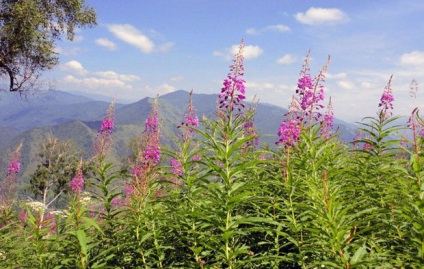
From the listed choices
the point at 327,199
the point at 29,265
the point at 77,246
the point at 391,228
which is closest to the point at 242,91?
the point at 327,199

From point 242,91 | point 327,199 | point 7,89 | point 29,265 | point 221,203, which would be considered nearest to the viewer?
point 327,199

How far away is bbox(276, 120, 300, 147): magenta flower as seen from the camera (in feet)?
16.4

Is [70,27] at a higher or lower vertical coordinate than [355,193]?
higher

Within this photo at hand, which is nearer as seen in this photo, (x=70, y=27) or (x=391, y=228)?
(x=391, y=228)

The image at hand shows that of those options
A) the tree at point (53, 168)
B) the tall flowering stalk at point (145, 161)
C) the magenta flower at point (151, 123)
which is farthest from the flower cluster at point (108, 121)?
the tree at point (53, 168)

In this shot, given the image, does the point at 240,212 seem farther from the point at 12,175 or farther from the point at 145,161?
the point at 12,175

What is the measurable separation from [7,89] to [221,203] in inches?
1074

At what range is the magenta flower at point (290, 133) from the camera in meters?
4.99

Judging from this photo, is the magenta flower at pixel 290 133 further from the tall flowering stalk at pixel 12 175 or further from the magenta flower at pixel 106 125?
the tall flowering stalk at pixel 12 175

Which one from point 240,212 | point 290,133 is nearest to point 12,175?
point 240,212

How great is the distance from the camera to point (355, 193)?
4930mm

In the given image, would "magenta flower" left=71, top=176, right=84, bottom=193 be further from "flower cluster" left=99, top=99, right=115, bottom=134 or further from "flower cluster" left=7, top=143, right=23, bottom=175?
"flower cluster" left=7, top=143, right=23, bottom=175

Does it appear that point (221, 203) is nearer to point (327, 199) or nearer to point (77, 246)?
point (327, 199)

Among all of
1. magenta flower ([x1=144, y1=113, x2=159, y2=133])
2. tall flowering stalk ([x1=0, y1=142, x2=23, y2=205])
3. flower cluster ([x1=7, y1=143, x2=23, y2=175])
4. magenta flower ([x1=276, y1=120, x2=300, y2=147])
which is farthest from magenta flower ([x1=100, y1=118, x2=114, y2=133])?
flower cluster ([x1=7, y1=143, x2=23, y2=175])
